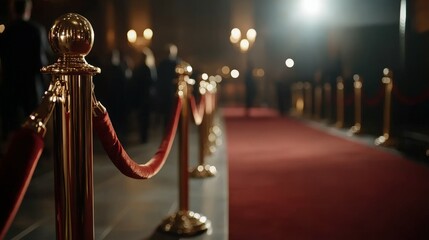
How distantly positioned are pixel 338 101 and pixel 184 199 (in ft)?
30.4

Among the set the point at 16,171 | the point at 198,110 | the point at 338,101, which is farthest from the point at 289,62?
the point at 16,171

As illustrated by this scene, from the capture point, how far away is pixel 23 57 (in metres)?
5.68

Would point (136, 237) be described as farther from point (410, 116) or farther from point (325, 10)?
point (325, 10)

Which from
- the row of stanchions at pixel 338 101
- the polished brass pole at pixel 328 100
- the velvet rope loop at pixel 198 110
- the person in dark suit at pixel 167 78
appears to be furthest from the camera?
the polished brass pole at pixel 328 100

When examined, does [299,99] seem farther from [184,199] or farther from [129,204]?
[184,199]

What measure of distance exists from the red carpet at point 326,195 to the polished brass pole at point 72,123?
1.45 meters

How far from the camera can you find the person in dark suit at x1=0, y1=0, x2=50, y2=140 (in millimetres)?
5602

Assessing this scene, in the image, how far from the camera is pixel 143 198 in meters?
4.13

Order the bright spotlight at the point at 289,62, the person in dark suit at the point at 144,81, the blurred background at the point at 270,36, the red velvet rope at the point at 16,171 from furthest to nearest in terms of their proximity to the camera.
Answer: the bright spotlight at the point at 289,62
the blurred background at the point at 270,36
the person in dark suit at the point at 144,81
the red velvet rope at the point at 16,171

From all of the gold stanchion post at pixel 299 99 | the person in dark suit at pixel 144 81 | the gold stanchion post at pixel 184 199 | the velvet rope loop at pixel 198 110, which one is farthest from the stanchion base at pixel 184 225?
the gold stanchion post at pixel 299 99

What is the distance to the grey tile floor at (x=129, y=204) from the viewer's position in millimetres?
3135

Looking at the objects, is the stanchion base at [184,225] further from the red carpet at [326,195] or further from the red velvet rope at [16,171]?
the red velvet rope at [16,171]

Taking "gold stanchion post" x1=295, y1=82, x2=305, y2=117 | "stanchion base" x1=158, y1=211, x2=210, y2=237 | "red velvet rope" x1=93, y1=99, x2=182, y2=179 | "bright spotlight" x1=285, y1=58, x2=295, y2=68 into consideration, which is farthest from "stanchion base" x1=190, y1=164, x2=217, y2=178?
"bright spotlight" x1=285, y1=58, x2=295, y2=68

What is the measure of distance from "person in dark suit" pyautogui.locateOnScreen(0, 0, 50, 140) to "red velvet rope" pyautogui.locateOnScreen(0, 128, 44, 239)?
454 cm
